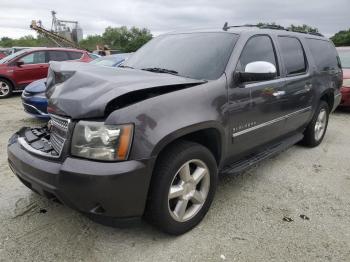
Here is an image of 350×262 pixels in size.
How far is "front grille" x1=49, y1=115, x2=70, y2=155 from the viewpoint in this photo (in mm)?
2686

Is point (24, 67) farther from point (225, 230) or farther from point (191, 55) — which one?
point (225, 230)

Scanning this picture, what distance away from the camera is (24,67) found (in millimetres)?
11258

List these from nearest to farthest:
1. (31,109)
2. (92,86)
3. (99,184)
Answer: (99,184) < (92,86) < (31,109)

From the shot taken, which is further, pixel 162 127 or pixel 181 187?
pixel 181 187

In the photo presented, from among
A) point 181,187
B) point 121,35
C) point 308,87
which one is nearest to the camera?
point 181,187

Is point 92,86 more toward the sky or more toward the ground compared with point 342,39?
more toward the ground

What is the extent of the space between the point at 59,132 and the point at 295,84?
291 cm

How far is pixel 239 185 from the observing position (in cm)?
411

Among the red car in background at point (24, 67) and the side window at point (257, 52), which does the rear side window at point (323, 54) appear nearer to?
the side window at point (257, 52)

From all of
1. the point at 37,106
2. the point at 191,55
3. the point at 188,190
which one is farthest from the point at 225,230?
the point at 37,106

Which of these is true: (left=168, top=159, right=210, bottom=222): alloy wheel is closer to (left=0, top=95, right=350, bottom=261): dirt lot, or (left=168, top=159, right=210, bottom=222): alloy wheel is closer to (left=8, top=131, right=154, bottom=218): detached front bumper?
(left=0, top=95, right=350, bottom=261): dirt lot

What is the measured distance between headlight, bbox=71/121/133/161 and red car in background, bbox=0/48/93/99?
969cm

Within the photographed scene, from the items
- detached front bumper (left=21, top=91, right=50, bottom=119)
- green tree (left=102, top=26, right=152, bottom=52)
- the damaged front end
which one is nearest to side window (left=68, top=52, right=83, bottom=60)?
detached front bumper (left=21, top=91, right=50, bottom=119)

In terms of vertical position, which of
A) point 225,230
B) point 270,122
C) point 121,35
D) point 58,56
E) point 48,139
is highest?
point 270,122
